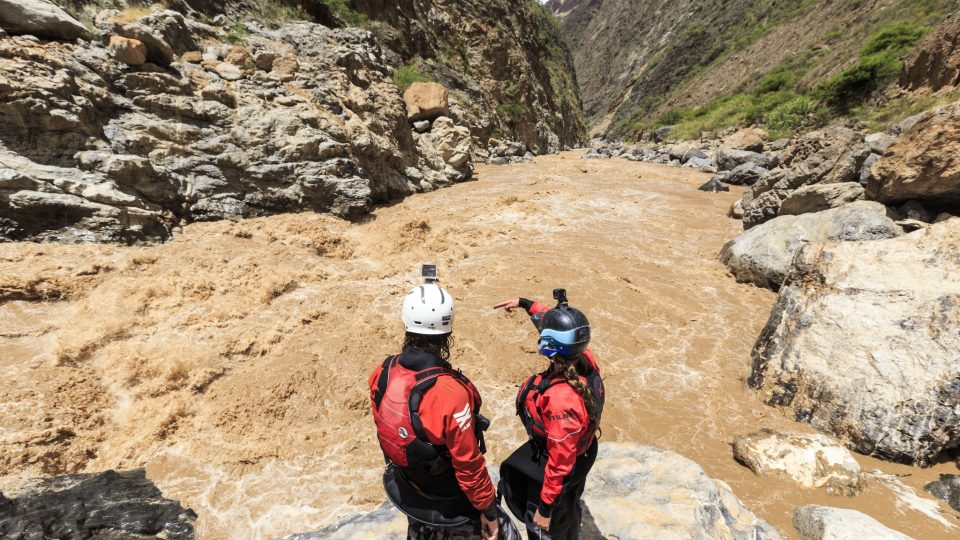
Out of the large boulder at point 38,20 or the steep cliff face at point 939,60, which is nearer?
Answer: the large boulder at point 38,20

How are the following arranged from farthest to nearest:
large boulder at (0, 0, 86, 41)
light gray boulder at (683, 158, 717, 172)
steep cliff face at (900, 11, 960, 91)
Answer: light gray boulder at (683, 158, 717, 172)
steep cliff face at (900, 11, 960, 91)
large boulder at (0, 0, 86, 41)

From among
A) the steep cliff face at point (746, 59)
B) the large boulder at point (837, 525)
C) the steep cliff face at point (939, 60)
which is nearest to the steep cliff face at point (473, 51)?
the steep cliff face at point (746, 59)

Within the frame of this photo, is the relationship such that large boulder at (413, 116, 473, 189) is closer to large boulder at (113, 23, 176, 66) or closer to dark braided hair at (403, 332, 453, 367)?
large boulder at (113, 23, 176, 66)

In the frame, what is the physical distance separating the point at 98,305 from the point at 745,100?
37.2 metres

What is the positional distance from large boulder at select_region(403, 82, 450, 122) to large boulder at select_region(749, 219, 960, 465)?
1642cm

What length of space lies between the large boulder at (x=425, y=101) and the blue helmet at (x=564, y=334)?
18.2 meters

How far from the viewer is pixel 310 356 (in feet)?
19.4

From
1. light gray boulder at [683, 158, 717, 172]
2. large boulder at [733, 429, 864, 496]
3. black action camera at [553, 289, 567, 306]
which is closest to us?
black action camera at [553, 289, 567, 306]

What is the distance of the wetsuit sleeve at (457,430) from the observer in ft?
5.82

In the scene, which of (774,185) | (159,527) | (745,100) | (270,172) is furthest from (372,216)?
(745,100)

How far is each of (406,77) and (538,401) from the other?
72.4 ft

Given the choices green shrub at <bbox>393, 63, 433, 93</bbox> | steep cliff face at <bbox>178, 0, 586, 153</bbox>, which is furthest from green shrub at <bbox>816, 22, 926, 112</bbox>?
green shrub at <bbox>393, 63, 433, 93</bbox>

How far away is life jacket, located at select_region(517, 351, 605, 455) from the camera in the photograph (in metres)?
2.13

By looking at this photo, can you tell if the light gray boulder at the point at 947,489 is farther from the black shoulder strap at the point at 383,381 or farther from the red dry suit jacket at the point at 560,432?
the black shoulder strap at the point at 383,381
